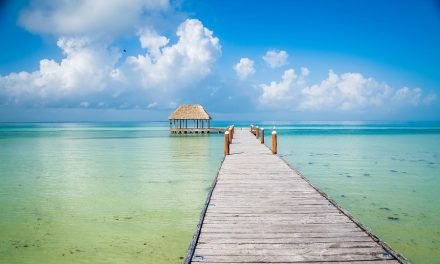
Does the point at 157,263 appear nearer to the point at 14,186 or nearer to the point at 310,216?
the point at 310,216

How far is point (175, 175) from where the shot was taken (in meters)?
15.0

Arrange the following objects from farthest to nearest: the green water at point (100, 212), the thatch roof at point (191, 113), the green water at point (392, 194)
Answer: the thatch roof at point (191, 113) → the green water at point (392, 194) → the green water at point (100, 212)

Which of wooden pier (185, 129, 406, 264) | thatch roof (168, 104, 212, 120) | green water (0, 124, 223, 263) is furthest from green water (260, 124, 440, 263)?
thatch roof (168, 104, 212, 120)

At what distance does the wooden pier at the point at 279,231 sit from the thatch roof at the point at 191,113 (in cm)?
3640

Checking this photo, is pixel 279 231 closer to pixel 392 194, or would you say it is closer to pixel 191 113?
pixel 392 194

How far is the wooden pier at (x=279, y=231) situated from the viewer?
4023 mm

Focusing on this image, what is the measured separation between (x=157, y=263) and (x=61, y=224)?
139 inches

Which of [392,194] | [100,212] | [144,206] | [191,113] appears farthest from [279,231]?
[191,113]

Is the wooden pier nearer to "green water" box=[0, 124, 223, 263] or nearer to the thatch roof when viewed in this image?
"green water" box=[0, 124, 223, 263]

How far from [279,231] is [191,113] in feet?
133

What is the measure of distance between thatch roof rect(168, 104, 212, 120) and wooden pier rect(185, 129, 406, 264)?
1433 inches

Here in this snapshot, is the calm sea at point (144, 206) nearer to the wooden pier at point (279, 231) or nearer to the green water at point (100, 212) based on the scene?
the green water at point (100, 212)

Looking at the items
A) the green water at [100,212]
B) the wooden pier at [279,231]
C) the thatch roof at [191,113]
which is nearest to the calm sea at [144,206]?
the green water at [100,212]

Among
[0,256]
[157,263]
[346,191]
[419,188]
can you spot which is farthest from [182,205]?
[419,188]
